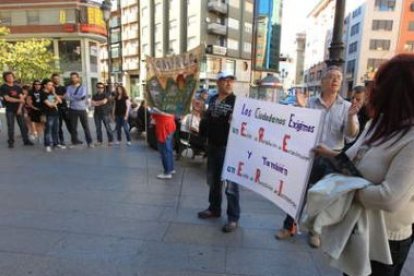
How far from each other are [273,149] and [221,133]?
0.80 m

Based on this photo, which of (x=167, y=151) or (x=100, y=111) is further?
(x=100, y=111)

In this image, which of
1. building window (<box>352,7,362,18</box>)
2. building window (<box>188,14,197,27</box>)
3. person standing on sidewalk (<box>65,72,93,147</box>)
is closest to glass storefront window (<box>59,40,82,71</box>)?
building window (<box>188,14,197,27</box>)

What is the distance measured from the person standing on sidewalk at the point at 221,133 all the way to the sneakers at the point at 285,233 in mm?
486

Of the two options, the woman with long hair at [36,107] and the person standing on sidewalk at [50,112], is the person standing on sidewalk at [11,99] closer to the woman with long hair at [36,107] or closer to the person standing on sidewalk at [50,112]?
the woman with long hair at [36,107]

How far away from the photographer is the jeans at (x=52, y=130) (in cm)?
826

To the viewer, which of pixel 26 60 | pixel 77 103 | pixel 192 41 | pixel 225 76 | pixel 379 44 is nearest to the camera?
pixel 225 76

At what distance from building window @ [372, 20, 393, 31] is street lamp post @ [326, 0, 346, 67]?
2530 inches

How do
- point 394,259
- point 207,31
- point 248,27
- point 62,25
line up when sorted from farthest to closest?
point 248,27
point 207,31
point 62,25
point 394,259

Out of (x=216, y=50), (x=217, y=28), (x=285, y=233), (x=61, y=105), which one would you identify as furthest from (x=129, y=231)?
(x=217, y=28)

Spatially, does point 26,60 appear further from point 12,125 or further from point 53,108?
point 53,108

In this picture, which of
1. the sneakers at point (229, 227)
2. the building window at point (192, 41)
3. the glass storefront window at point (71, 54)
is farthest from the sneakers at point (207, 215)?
the building window at point (192, 41)

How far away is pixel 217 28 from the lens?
4619 centimetres

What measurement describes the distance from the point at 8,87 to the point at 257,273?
8.28 m

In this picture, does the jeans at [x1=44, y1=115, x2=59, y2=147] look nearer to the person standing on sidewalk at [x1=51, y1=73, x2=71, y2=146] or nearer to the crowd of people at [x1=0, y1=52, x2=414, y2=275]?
the crowd of people at [x1=0, y1=52, x2=414, y2=275]
